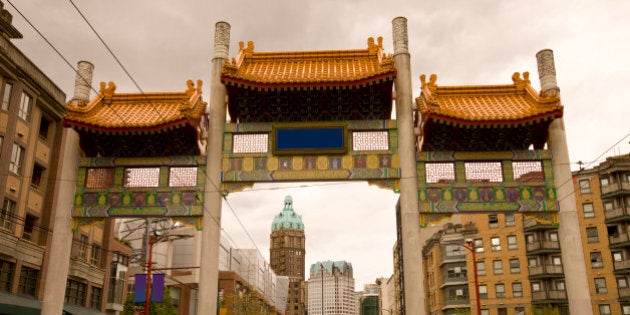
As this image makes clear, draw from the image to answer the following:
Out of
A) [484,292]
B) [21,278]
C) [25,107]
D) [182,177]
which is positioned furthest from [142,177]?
[484,292]

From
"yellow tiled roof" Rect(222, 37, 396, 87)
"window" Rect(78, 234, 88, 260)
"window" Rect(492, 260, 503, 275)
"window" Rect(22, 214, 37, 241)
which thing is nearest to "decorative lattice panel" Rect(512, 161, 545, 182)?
"yellow tiled roof" Rect(222, 37, 396, 87)

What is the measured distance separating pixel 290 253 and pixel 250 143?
A: 165 m

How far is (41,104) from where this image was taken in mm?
34969

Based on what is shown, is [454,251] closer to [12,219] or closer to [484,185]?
[12,219]

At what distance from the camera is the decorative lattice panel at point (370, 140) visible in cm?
1961

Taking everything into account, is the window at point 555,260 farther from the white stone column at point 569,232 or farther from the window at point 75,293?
the window at point 75,293

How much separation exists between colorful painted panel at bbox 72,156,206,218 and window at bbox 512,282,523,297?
171 feet

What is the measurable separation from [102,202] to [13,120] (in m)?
15.1

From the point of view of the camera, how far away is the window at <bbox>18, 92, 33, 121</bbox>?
32.5 m

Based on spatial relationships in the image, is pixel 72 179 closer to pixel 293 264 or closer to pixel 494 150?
pixel 494 150

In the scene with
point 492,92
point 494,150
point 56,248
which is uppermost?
point 492,92

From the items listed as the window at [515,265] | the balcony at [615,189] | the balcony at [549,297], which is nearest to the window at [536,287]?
the balcony at [549,297]

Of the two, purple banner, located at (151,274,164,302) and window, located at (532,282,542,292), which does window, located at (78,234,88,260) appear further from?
window, located at (532,282,542,292)

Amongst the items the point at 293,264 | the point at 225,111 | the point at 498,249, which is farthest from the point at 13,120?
the point at 293,264
